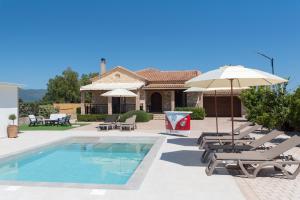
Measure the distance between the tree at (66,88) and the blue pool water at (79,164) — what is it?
61.5 m

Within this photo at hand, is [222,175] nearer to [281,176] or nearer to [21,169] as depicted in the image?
[281,176]

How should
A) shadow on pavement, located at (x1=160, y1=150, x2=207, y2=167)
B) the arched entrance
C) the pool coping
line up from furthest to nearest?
the arched entrance → shadow on pavement, located at (x1=160, y1=150, x2=207, y2=167) → the pool coping

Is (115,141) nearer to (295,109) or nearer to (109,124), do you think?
(109,124)

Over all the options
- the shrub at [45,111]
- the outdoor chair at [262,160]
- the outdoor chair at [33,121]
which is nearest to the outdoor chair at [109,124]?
the outdoor chair at [33,121]

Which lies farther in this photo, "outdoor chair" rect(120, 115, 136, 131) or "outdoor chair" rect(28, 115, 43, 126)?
"outdoor chair" rect(28, 115, 43, 126)

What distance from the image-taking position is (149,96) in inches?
1581

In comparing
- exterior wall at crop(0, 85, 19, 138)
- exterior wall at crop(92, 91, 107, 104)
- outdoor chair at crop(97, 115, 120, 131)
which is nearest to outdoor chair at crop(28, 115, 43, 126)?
exterior wall at crop(0, 85, 19, 138)

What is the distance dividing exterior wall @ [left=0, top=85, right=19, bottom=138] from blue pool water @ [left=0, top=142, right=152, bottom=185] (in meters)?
5.97

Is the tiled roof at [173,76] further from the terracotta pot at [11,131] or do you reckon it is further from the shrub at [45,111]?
the terracotta pot at [11,131]

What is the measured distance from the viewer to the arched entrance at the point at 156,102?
1585 inches

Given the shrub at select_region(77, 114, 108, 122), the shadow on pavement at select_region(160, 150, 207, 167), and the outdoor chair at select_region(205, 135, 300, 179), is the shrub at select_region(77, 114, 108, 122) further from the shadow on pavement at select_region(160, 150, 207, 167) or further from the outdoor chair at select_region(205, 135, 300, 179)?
the outdoor chair at select_region(205, 135, 300, 179)

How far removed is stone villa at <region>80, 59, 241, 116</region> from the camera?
124 ft

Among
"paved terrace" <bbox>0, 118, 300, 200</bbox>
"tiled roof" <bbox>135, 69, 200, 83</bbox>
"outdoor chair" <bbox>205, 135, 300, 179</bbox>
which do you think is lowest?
"paved terrace" <bbox>0, 118, 300, 200</bbox>

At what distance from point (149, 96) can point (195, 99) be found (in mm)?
6458
